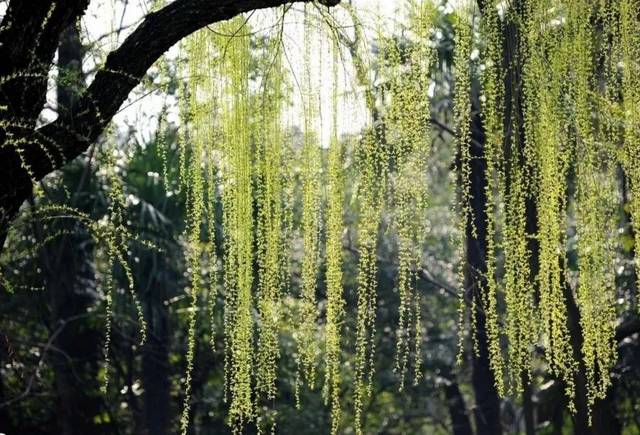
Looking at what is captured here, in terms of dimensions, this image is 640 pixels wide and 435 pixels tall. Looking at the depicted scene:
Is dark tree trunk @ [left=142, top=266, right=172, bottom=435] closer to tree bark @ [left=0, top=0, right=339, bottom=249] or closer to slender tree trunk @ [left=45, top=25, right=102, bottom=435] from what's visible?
slender tree trunk @ [left=45, top=25, right=102, bottom=435]

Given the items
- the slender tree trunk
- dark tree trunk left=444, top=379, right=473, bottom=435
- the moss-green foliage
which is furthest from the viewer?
dark tree trunk left=444, top=379, right=473, bottom=435

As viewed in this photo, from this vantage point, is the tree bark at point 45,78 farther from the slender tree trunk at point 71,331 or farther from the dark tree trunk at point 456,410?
the dark tree trunk at point 456,410

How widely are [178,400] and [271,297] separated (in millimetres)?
7590

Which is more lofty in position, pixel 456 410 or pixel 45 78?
pixel 45 78

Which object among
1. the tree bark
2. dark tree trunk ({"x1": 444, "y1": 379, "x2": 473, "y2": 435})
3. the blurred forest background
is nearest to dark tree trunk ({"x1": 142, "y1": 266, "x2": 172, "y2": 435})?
the blurred forest background

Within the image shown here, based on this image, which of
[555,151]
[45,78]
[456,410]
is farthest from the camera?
[456,410]

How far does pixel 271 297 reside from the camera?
10.4ft

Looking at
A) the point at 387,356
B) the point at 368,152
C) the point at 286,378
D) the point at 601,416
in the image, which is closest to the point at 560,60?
the point at 368,152

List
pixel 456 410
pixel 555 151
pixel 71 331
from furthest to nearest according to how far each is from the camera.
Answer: pixel 456 410
pixel 71 331
pixel 555 151

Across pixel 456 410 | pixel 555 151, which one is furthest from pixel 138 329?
pixel 555 151

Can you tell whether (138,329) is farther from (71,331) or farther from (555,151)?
(555,151)

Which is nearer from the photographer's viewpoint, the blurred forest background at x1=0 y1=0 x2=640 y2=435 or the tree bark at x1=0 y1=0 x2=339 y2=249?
the tree bark at x1=0 y1=0 x2=339 y2=249

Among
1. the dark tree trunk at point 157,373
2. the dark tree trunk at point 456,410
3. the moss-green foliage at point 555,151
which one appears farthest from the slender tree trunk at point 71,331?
the moss-green foliage at point 555,151

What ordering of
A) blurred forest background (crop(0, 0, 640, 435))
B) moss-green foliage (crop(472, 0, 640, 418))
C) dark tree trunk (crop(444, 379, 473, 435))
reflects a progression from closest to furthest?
moss-green foliage (crop(472, 0, 640, 418))
blurred forest background (crop(0, 0, 640, 435))
dark tree trunk (crop(444, 379, 473, 435))
